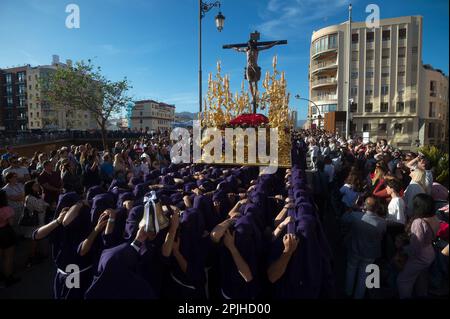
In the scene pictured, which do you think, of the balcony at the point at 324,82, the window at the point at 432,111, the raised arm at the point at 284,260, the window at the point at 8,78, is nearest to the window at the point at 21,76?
the window at the point at 8,78

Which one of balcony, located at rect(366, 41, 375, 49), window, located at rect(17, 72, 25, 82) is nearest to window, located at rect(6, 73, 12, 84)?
window, located at rect(17, 72, 25, 82)

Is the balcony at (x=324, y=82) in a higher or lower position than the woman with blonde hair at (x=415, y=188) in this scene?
higher

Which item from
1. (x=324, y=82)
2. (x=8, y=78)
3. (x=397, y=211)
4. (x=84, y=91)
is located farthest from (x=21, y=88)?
(x=397, y=211)

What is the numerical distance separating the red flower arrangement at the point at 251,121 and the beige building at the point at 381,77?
32.7 metres

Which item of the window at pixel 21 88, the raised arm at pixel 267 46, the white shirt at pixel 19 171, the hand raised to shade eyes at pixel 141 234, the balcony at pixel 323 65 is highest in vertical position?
the window at pixel 21 88

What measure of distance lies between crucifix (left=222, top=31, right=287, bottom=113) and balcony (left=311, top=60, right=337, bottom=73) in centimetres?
3566

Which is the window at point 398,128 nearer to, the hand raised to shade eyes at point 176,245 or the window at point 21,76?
the hand raised to shade eyes at point 176,245

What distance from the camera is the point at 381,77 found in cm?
4156

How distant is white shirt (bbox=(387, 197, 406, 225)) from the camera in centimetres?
438

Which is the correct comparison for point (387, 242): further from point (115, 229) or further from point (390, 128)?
point (390, 128)

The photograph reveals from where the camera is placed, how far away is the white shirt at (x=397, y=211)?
4.38 m

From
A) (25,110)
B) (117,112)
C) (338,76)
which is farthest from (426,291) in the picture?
(25,110)

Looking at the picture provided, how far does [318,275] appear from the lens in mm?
2869

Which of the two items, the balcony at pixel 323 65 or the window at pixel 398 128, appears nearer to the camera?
the window at pixel 398 128
